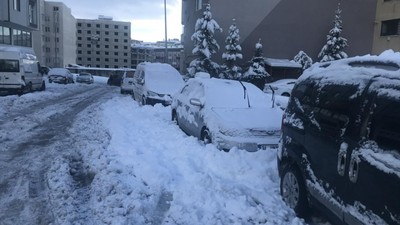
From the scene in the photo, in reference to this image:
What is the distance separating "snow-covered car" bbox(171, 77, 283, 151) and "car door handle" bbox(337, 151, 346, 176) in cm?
354

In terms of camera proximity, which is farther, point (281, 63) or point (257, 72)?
point (281, 63)

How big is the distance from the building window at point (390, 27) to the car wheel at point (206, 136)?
29.7 m

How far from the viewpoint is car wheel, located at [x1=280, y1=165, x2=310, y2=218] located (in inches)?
189

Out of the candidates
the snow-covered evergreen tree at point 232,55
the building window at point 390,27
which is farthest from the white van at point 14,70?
the building window at point 390,27

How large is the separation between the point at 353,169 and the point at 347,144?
0.86 feet

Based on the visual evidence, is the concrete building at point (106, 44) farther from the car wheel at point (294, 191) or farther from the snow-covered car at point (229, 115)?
the car wheel at point (294, 191)

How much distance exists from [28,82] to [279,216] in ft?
71.0

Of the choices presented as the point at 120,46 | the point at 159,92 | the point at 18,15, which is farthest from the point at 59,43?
the point at 159,92

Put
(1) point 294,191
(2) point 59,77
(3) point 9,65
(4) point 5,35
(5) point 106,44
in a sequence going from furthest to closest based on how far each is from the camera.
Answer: (5) point 106,44, (2) point 59,77, (4) point 5,35, (3) point 9,65, (1) point 294,191

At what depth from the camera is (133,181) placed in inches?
232

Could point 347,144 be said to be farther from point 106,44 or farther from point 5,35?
point 106,44

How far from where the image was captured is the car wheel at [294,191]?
4.79 meters

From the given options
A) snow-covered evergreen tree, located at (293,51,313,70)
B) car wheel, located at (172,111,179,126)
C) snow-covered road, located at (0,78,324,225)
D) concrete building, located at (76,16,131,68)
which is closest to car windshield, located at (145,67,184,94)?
car wheel, located at (172,111,179,126)

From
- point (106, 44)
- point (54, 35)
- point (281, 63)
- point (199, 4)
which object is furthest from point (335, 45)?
point (106, 44)
